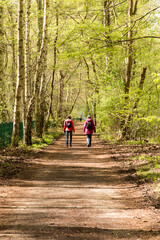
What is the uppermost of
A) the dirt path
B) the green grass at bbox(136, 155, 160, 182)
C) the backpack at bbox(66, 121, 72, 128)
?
the backpack at bbox(66, 121, 72, 128)

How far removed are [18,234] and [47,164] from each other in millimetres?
6579

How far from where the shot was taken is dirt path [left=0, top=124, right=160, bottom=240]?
436cm

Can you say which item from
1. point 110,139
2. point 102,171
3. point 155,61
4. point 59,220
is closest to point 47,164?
point 102,171

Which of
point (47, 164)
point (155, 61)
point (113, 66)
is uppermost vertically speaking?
point (155, 61)

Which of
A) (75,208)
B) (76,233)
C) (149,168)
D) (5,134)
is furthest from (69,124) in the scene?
(76,233)

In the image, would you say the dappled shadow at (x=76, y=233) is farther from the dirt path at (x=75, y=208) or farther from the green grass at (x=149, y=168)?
the green grass at (x=149, y=168)

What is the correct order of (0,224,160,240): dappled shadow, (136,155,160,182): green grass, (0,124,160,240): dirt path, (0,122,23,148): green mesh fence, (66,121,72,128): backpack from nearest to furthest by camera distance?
(0,224,160,240): dappled shadow, (0,124,160,240): dirt path, (136,155,160,182): green grass, (0,122,23,148): green mesh fence, (66,121,72,128): backpack

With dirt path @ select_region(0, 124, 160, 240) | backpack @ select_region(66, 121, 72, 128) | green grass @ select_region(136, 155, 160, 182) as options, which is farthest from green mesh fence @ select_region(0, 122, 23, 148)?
green grass @ select_region(136, 155, 160, 182)

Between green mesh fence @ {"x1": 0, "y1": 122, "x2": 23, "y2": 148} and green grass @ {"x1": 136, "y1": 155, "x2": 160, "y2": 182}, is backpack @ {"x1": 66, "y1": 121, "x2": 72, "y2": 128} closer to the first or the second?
green mesh fence @ {"x1": 0, "y1": 122, "x2": 23, "y2": 148}

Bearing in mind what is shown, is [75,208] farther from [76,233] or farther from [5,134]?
[5,134]

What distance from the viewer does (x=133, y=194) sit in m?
6.67

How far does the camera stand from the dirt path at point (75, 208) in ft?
14.3

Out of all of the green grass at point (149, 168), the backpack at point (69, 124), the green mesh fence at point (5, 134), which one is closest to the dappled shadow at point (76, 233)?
the green grass at point (149, 168)

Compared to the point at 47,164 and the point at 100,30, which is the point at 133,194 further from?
the point at 100,30
